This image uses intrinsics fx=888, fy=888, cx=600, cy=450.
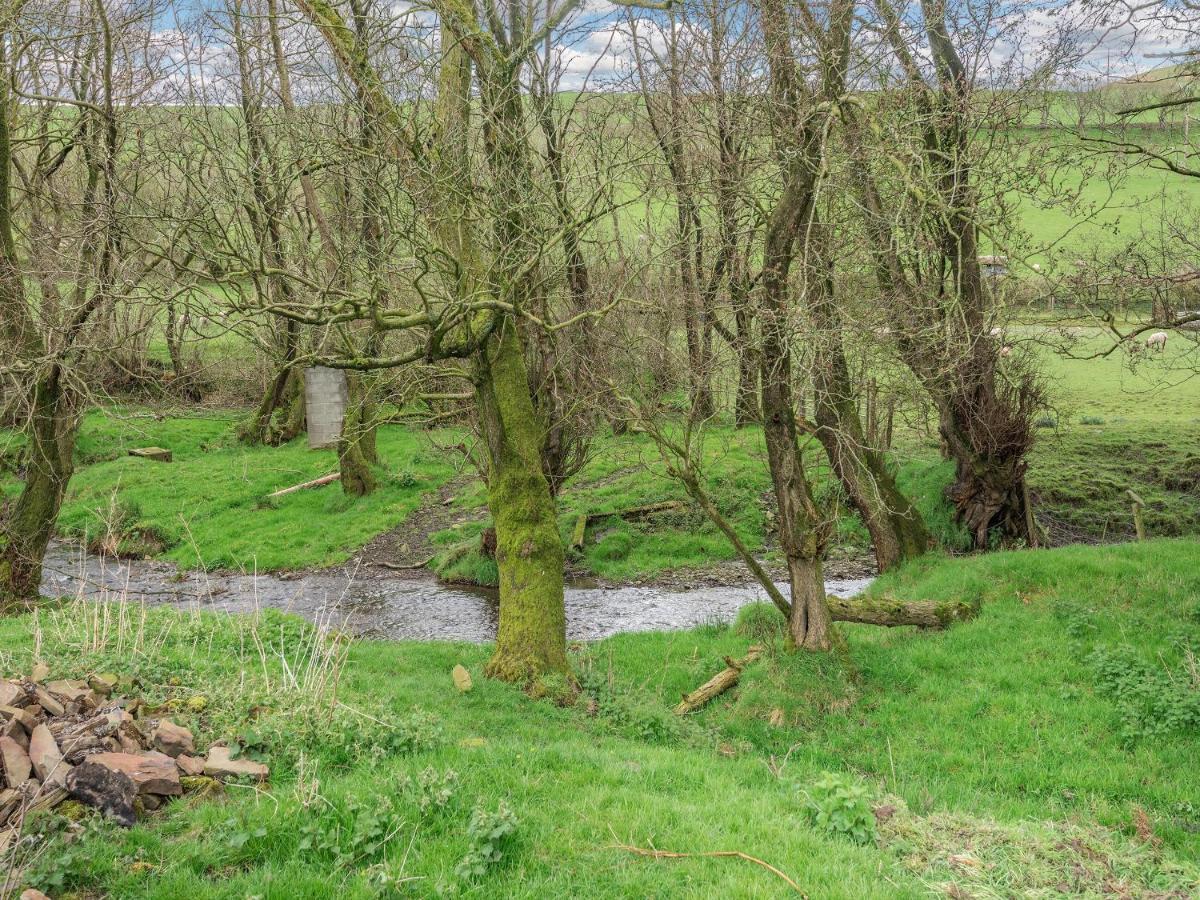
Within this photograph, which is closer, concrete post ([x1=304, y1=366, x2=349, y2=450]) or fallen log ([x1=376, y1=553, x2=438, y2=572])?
fallen log ([x1=376, y1=553, x2=438, y2=572])

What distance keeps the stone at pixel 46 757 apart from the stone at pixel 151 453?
23606mm

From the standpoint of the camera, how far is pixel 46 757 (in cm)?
571

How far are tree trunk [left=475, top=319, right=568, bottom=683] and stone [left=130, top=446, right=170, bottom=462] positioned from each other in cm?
1957

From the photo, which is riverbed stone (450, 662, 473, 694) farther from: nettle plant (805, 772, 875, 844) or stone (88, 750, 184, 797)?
nettle plant (805, 772, 875, 844)

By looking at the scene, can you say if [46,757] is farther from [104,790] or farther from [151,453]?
[151,453]

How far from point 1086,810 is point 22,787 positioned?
830 centimetres

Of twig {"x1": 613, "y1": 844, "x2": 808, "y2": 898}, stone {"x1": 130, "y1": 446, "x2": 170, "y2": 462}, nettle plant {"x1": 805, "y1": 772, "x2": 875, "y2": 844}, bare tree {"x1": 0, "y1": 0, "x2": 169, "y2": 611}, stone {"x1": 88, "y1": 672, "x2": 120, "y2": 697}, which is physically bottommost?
nettle plant {"x1": 805, "y1": 772, "x2": 875, "y2": 844}

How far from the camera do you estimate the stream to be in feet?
53.8

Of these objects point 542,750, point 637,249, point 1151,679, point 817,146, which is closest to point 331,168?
point 637,249

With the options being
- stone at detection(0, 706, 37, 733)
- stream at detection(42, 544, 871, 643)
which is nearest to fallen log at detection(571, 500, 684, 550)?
stream at detection(42, 544, 871, 643)

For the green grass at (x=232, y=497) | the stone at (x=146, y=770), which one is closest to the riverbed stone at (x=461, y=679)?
the stone at (x=146, y=770)

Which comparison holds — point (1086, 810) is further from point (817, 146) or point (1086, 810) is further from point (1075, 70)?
point (1075, 70)

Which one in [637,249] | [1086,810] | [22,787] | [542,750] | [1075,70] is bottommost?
[1086,810]

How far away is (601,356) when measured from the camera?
56.1 feet
